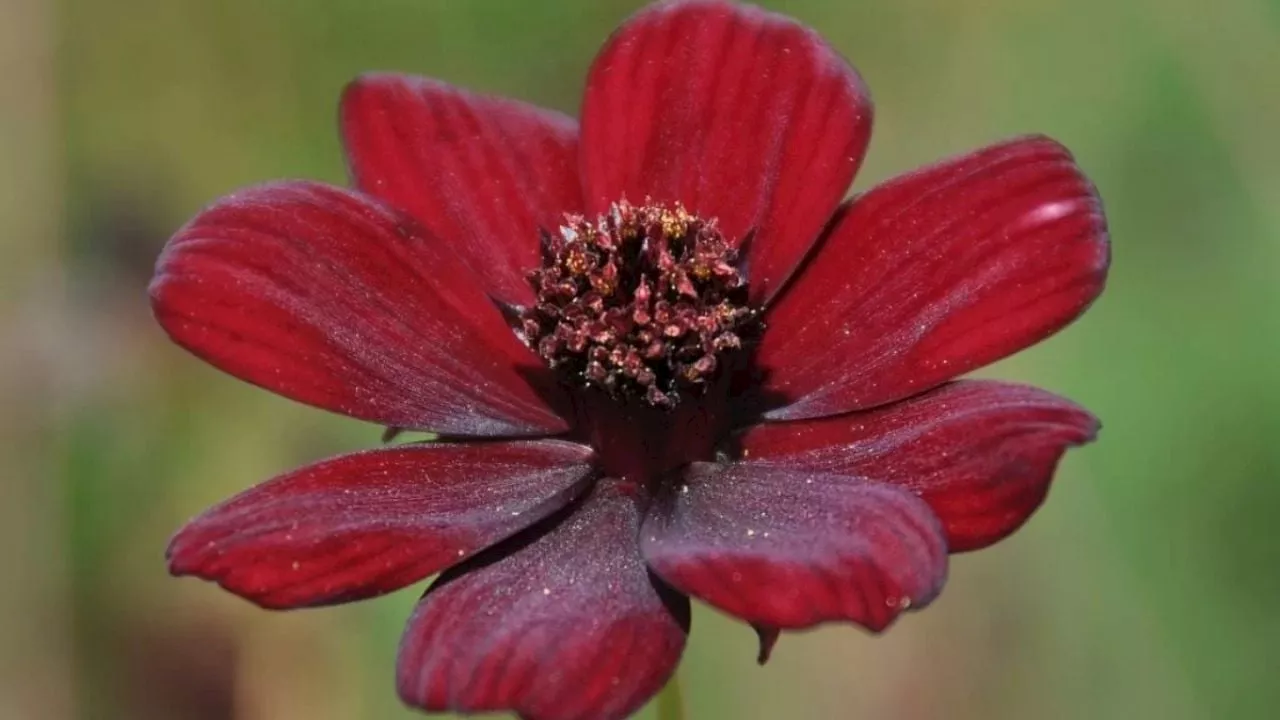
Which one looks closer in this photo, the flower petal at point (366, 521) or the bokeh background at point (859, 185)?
the flower petal at point (366, 521)

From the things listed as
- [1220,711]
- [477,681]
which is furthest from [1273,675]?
[477,681]

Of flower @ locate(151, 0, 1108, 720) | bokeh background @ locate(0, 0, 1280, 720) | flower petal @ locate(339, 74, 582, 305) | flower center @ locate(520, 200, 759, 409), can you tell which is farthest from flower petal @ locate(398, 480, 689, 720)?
bokeh background @ locate(0, 0, 1280, 720)

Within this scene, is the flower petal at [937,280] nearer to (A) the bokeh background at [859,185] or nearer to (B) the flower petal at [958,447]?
(B) the flower petal at [958,447]

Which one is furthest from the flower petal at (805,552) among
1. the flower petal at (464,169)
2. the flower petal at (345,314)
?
the flower petal at (464,169)

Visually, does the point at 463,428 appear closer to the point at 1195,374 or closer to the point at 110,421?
the point at 110,421

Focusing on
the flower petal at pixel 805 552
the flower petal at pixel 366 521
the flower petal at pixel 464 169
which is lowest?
the flower petal at pixel 366 521

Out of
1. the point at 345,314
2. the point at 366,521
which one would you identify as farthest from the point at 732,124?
the point at 366,521

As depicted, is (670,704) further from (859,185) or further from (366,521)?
(859,185)
